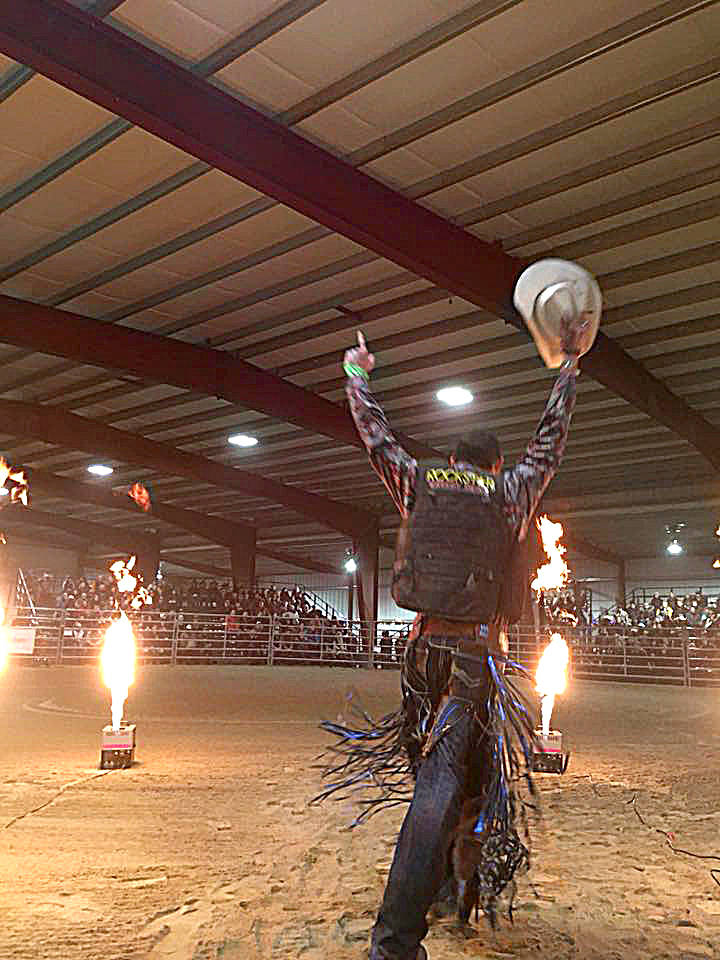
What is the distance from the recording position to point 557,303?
10.4ft

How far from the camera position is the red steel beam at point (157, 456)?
14352 millimetres

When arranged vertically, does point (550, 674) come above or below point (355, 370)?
below

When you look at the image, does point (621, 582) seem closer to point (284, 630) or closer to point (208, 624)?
point (284, 630)

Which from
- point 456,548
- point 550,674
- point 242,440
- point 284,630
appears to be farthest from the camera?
point 284,630

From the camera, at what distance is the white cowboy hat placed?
3107 mm

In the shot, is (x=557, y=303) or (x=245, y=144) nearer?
(x=557, y=303)

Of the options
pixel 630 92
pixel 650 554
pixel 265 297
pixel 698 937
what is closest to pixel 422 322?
pixel 265 297

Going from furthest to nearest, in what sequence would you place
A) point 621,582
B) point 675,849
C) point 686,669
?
point 621,582 → point 686,669 → point 675,849

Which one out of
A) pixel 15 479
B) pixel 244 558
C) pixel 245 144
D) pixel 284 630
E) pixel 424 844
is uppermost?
pixel 245 144

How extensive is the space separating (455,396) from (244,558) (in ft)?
49.3

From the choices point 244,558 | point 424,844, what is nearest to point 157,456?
point 244,558

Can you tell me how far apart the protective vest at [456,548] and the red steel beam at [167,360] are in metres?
8.23

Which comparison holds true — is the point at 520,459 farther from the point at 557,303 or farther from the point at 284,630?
the point at 284,630

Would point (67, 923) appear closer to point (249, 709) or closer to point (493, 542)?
point (493, 542)
